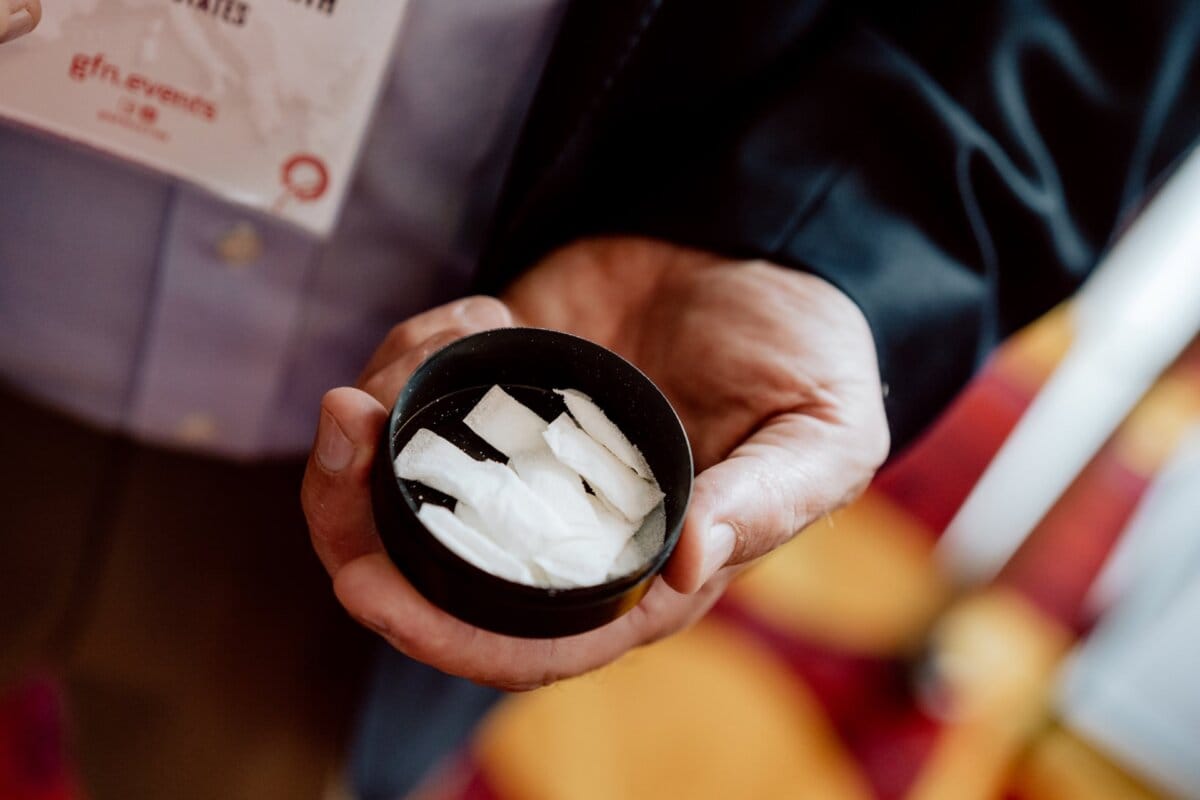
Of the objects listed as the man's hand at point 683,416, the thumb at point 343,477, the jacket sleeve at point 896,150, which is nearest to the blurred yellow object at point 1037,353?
the jacket sleeve at point 896,150

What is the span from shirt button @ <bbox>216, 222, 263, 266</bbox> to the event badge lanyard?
4cm

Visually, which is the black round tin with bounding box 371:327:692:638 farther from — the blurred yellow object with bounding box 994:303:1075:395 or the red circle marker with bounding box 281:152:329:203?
the blurred yellow object with bounding box 994:303:1075:395

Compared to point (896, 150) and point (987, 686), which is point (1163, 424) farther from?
point (896, 150)

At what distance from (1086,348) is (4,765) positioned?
214 centimetres

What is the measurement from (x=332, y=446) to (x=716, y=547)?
236mm

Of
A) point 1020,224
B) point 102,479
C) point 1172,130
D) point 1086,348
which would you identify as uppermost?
point 1172,130

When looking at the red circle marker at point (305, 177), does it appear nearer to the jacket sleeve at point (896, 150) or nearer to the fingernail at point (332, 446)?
the jacket sleeve at point (896, 150)

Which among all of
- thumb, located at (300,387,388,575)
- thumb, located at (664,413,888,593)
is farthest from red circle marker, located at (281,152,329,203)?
thumb, located at (664,413,888,593)

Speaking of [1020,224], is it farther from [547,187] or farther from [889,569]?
[889,569]

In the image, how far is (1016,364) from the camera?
91.5 inches

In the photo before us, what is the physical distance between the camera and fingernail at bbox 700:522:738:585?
55cm

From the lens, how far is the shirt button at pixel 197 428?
94 cm

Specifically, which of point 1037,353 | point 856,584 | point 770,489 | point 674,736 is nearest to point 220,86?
point 770,489

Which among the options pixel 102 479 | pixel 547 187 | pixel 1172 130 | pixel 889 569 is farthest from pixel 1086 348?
pixel 102 479
